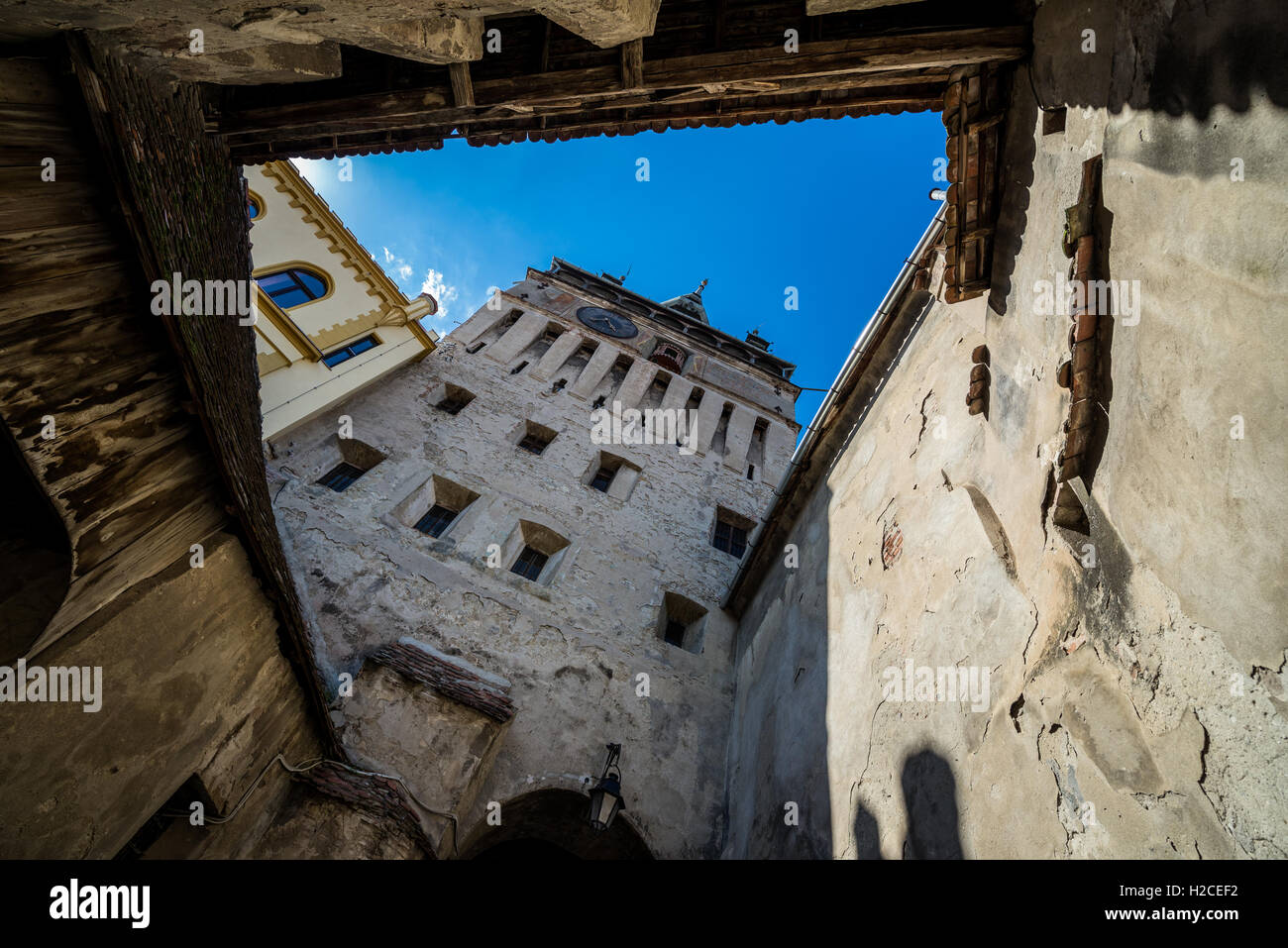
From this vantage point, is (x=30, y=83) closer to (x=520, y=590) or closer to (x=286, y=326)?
(x=520, y=590)

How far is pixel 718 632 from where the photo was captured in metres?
11.1

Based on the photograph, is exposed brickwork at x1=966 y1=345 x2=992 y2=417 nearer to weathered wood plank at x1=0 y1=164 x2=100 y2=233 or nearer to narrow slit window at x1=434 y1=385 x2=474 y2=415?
weathered wood plank at x1=0 y1=164 x2=100 y2=233

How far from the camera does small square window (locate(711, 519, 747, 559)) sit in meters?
13.9

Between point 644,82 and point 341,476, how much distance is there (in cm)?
Result: 936

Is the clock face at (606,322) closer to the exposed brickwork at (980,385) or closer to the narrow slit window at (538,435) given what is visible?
the narrow slit window at (538,435)

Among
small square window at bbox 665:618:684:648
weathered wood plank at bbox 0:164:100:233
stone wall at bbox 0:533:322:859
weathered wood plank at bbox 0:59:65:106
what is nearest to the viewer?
weathered wood plank at bbox 0:59:65:106

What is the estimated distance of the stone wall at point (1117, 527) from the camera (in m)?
2.22

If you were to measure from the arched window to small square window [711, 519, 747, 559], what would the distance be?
34.1 feet

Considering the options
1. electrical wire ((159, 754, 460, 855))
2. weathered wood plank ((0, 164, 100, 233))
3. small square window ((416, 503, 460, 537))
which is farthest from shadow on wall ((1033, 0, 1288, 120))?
small square window ((416, 503, 460, 537))

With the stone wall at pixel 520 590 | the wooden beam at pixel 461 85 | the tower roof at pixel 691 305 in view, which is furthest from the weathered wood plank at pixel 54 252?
the tower roof at pixel 691 305

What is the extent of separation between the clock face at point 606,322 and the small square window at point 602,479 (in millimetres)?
7405

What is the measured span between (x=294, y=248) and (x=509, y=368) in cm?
549

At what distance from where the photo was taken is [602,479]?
1432cm

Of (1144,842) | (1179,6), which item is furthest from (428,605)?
(1179,6)
